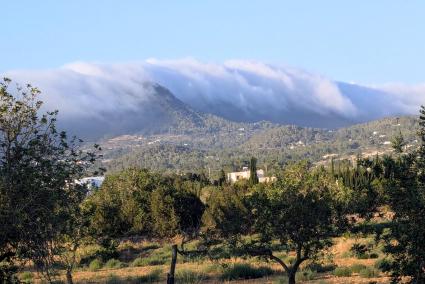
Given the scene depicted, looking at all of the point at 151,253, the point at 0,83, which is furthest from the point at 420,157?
the point at 151,253

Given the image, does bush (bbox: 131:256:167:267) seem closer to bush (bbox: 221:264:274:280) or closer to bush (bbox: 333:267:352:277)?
bush (bbox: 221:264:274:280)

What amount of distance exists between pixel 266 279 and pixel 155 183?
4484 cm

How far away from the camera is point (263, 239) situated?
76.0 ft

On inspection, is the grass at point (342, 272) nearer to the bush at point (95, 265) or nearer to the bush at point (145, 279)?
the bush at point (145, 279)

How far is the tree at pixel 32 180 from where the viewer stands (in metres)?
13.4

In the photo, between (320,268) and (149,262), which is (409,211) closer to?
(320,268)

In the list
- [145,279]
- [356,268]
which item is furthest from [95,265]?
[356,268]

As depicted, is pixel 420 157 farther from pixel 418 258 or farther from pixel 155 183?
pixel 155 183

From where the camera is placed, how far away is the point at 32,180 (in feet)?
44.8

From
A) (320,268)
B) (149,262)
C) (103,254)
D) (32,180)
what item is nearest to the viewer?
(32,180)

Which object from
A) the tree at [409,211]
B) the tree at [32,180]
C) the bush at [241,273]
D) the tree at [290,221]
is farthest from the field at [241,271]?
the tree at [32,180]

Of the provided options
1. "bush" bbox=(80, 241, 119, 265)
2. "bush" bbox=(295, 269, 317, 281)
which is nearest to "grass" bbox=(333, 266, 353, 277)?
"bush" bbox=(295, 269, 317, 281)

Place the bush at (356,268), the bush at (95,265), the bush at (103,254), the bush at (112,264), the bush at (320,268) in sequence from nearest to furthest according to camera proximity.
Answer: the bush at (356,268) < the bush at (320,268) < the bush at (95,265) < the bush at (112,264) < the bush at (103,254)

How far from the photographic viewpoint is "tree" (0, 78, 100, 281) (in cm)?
1340
